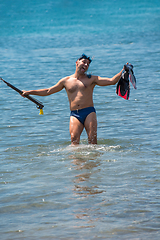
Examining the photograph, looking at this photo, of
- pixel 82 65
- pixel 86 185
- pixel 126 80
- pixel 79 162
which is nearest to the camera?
pixel 86 185

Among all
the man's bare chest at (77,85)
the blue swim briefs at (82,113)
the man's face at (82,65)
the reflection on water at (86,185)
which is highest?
the man's face at (82,65)

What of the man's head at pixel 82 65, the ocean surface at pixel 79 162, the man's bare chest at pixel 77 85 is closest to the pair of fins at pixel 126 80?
the man's bare chest at pixel 77 85

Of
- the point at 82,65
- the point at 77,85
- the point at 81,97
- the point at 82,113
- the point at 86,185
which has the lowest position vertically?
the point at 86,185

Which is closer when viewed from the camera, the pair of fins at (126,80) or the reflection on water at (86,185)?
the reflection on water at (86,185)

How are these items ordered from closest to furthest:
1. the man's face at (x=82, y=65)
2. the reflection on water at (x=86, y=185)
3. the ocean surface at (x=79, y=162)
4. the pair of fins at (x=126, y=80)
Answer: the ocean surface at (x=79, y=162) < the reflection on water at (x=86, y=185) < the pair of fins at (x=126, y=80) < the man's face at (x=82, y=65)

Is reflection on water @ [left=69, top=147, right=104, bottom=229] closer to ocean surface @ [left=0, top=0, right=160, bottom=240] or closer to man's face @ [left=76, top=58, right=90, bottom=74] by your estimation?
ocean surface @ [left=0, top=0, right=160, bottom=240]

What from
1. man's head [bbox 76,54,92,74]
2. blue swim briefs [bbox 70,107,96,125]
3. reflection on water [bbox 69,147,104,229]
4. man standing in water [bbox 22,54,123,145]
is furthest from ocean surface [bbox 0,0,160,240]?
man's head [bbox 76,54,92,74]

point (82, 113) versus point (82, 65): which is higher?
point (82, 65)

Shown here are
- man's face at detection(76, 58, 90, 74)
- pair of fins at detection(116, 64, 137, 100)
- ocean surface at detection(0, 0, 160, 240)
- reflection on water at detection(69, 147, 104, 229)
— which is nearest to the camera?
ocean surface at detection(0, 0, 160, 240)

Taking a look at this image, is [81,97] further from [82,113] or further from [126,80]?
[126,80]

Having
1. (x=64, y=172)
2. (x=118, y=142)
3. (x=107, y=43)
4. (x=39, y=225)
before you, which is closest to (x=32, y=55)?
(x=107, y=43)

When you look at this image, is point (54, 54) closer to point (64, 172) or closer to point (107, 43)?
point (107, 43)

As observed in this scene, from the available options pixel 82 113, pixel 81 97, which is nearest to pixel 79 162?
pixel 82 113

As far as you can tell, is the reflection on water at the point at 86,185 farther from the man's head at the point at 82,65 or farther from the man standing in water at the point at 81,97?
the man's head at the point at 82,65
